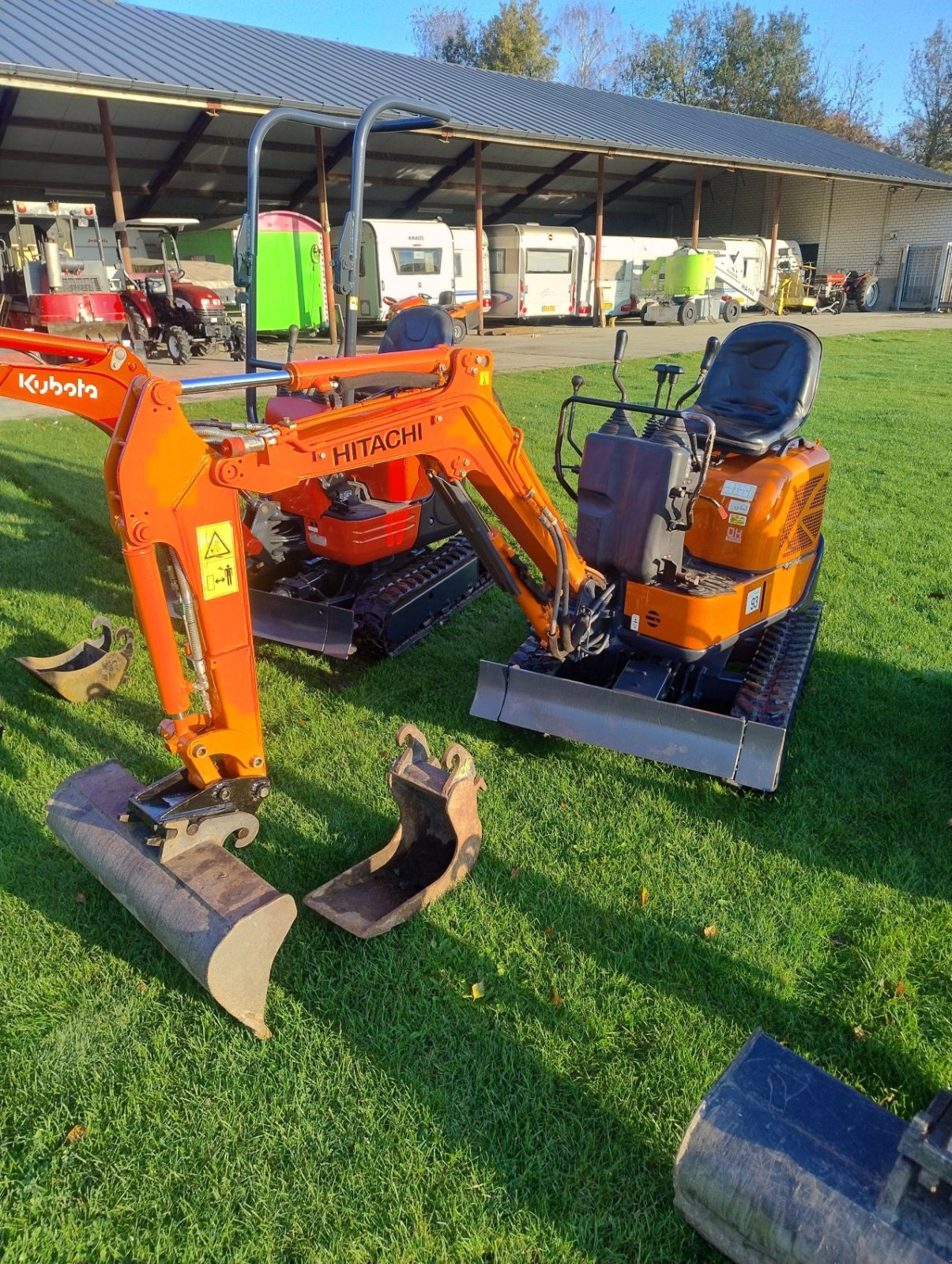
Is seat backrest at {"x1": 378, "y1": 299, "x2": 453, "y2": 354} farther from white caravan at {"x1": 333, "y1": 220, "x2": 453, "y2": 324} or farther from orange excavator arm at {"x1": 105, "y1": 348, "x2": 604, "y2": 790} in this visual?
white caravan at {"x1": 333, "y1": 220, "x2": 453, "y2": 324}

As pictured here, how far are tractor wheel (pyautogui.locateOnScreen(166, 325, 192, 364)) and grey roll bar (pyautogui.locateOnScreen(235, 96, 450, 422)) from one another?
1273 cm

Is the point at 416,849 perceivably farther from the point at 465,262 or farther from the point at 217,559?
the point at 465,262

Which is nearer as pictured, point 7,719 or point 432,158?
point 7,719

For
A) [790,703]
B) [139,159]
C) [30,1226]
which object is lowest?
[30,1226]

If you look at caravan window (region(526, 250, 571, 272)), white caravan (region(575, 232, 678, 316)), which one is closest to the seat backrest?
caravan window (region(526, 250, 571, 272))

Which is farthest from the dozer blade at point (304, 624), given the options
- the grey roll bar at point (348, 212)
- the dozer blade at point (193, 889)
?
the dozer blade at point (193, 889)

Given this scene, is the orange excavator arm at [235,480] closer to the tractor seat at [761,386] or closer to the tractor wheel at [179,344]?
the tractor seat at [761,386]

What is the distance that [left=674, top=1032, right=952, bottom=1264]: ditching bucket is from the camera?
1.88m

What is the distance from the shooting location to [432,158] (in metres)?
25.7

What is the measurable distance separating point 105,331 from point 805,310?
2497 centimetres

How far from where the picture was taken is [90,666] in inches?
190

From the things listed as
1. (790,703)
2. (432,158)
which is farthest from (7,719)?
(432,158)

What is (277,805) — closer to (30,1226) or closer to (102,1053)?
(102,1053)

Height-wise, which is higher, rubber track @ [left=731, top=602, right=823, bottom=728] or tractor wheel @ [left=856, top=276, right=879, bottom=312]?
tractor wheel @ [left=856, top=276, right=879, bottom=312]
